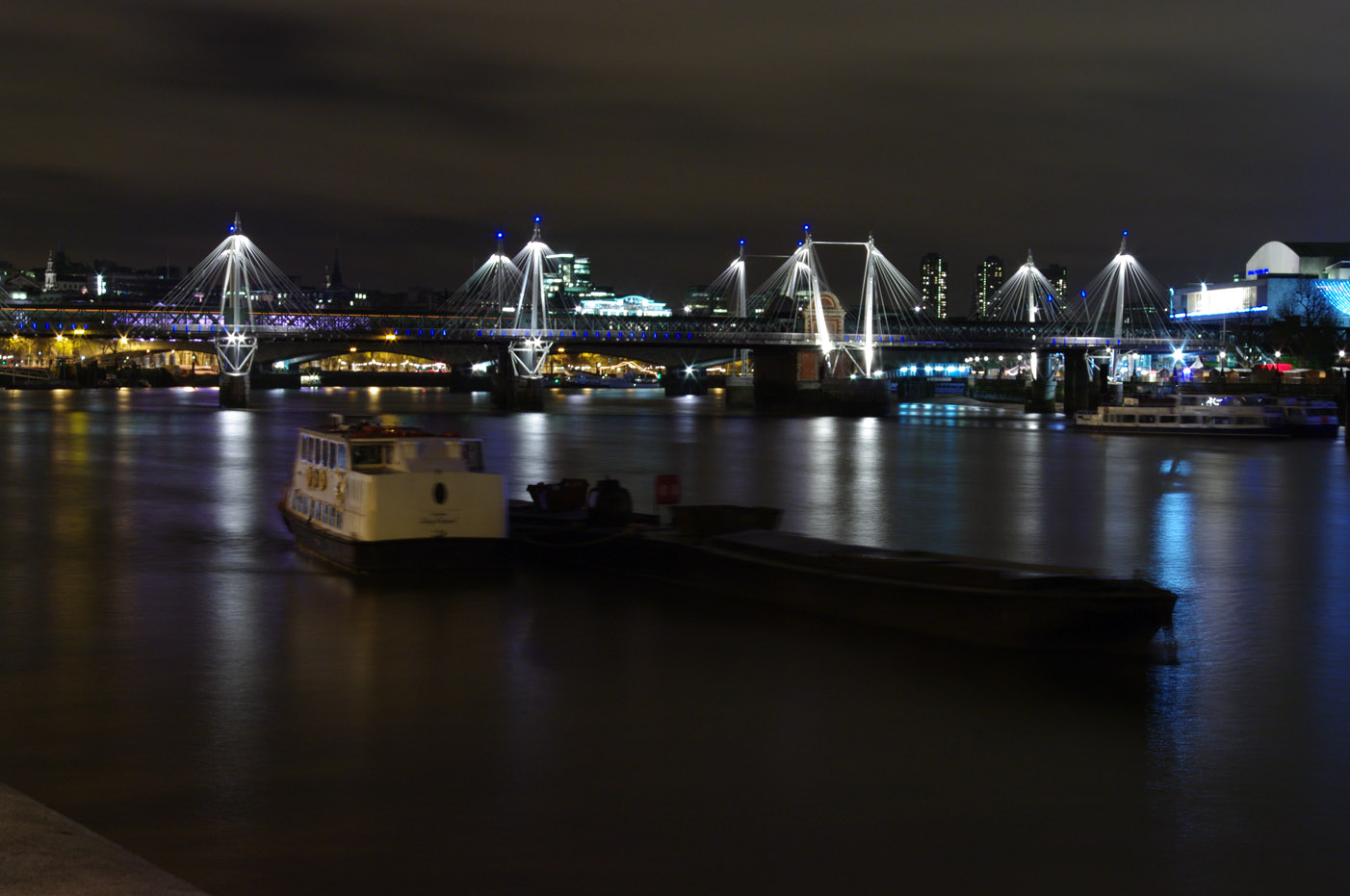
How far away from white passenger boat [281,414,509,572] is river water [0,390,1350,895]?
54 cm

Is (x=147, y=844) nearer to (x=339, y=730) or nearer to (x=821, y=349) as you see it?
(x=339, y=730)

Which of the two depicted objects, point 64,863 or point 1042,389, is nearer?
point 64,863

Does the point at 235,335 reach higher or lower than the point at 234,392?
higher

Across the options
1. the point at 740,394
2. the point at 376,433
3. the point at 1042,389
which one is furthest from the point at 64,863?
the point at 1042,389

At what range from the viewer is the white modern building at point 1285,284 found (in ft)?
412

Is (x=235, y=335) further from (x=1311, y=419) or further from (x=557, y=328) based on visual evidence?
(x=1311, y=419)

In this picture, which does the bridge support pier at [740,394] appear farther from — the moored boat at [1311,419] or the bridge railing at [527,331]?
the moored boat at [1311,419]

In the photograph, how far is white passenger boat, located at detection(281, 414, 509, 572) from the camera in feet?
61.1

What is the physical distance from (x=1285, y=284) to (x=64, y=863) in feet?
455

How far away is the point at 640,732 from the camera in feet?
36.8

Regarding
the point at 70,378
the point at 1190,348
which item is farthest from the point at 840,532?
the point at 70,378

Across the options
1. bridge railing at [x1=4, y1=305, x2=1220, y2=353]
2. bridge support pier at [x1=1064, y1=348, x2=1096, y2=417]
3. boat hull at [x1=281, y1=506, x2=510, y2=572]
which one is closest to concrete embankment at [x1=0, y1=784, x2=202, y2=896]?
boat hull at [x1=281, y1=506, x2=510, y2=572]

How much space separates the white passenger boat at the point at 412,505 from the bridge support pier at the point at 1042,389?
342ft

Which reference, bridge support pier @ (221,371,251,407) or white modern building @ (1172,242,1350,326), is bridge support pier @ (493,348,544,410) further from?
white modern building @ (1172,242,1350,326)
